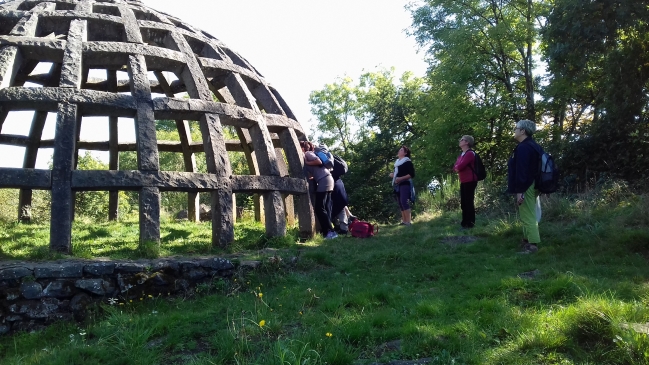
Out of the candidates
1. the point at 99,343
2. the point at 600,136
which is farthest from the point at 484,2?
the point at 99,343

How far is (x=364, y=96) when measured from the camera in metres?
42.2

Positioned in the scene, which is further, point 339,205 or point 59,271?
point 339,205

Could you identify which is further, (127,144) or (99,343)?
(127,144)

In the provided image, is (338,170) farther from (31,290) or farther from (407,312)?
(31,290)

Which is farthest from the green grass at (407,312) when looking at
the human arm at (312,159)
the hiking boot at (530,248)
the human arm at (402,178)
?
the human arm at (402,178)

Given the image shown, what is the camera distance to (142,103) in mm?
7645

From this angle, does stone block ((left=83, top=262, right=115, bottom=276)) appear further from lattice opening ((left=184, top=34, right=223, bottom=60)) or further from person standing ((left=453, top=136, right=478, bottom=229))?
person standing ((left=453, top=136, right=478, bottom=229))

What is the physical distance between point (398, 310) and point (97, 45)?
644cm

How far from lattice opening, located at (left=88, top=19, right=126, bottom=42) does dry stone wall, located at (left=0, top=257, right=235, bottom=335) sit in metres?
4.70

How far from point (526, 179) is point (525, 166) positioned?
0.61ft

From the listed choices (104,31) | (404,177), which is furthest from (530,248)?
(104,31)

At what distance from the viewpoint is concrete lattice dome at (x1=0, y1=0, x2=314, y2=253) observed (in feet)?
23.0

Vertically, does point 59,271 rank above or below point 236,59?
below

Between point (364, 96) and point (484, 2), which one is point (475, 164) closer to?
point (484, 2)
